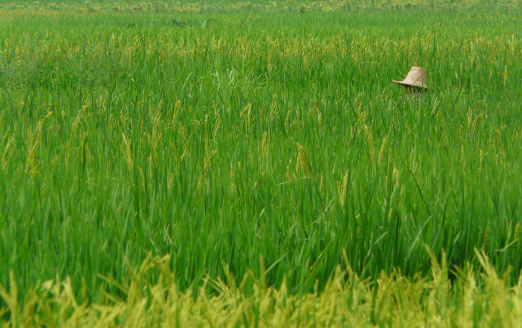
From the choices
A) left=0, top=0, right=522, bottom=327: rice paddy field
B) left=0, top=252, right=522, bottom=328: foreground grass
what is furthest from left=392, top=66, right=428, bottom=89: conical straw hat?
left=0, top=252, right=522, bottom=328: foreground grass

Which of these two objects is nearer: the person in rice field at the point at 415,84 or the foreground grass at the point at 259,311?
the foreground grass at the point at 259,311

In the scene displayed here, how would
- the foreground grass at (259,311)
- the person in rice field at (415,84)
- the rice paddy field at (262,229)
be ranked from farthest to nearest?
the person in rice field at (415,84) → the rice paddy field at (262,229) → the foreground grass at (259,311)

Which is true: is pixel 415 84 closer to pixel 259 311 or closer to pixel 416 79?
pixel 416 79

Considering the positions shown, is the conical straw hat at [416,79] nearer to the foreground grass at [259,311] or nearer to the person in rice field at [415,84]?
the person in rice field at [415,84]

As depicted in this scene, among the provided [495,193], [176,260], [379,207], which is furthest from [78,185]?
[495,193]

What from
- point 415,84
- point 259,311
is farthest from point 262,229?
point 415,84

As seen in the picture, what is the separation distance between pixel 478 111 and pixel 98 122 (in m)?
2.12

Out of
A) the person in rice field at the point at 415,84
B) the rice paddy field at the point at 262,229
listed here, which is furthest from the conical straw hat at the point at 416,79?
the rice paddy field at the point at 262,229

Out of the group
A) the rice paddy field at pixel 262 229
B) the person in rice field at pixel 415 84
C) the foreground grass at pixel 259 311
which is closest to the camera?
the foreground grass at pixel 259 311

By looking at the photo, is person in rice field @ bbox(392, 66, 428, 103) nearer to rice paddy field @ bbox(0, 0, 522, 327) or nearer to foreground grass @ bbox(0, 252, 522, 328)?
rice paddy field @ bbox(0, 0, 522, 327)

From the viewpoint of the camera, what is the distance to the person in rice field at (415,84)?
3.40 metres

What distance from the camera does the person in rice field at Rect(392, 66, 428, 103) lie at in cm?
340

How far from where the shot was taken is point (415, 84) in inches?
137

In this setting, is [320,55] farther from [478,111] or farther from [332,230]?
[332,230]
